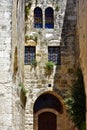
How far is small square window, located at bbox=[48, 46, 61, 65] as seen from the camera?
18.0m

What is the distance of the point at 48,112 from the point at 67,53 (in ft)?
10.2

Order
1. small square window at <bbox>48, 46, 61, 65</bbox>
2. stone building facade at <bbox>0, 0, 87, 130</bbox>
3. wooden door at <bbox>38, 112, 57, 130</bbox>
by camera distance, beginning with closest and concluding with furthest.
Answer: stone building facade at <bbox>0, 0, 87, 130</bbox> < small square window at <bbox>48, 46, 61, 65</bbox> < wooden door at <bbox>38, 112, 57, 130</bbox>

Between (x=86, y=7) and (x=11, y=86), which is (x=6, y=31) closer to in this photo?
(x=11, y=86)

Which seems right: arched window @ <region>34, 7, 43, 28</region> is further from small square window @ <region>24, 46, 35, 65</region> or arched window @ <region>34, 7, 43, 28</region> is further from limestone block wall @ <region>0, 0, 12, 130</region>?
limestone block wall @ <region>0, 0, 12, 130</region>

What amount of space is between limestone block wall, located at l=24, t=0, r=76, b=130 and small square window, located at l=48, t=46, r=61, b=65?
19 cm

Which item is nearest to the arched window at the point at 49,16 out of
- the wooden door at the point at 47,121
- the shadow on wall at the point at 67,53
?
the shadow on wall at the point at 67,53

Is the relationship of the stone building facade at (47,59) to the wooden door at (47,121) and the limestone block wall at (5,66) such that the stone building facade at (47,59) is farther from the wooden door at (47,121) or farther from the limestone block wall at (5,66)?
the limestone block wall at (5,66)

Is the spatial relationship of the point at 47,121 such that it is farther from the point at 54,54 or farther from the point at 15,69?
the point at 15,69

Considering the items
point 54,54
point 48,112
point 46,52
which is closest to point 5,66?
point 46,52

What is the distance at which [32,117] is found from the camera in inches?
676

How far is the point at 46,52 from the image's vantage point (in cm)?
1805

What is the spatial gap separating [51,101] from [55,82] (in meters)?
1.15

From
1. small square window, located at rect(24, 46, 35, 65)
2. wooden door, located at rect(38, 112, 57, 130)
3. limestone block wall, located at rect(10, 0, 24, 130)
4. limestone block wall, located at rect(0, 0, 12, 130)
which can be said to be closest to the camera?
limestone block wall, located at rect(0, 0, 12, 130)

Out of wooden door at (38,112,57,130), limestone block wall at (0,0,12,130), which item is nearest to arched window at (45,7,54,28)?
wooden door at (38,112,57,130)
